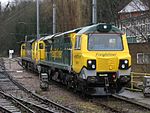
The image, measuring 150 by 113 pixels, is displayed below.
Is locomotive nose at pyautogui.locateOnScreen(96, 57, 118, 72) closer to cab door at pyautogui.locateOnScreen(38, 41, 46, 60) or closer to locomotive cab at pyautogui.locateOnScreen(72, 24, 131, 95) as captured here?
locomotive cab at pyautogui.locateOnScreen(72, 24, 131, 95)

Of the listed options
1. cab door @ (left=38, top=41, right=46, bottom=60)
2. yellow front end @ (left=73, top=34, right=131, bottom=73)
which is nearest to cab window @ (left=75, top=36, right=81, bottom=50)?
yellow front end @ (left=73, top=34, right=131, bottom=73)

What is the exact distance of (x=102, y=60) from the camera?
632 inches

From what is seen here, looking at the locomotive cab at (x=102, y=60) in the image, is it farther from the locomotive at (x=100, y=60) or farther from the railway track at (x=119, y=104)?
the railway track at (x=119, y=104)

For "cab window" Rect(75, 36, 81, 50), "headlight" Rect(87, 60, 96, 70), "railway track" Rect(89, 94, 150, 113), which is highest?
"cab window" Rect(75, 36, 81, 50)

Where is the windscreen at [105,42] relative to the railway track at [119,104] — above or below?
above

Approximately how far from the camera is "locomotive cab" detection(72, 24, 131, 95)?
15984mm

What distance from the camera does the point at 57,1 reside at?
43531 millimetres

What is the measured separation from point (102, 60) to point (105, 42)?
3.27ft

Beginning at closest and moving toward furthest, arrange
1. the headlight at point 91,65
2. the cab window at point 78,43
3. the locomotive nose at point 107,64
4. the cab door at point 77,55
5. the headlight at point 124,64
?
the headlight at point 91,65, the locomotive nose at point 107,64, the headlight at point 124,64, the cab door at point 77,55, the cab window at point 78,43

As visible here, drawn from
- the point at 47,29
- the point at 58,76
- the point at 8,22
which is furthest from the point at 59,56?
the point at 8,22

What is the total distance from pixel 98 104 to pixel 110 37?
3.05 m

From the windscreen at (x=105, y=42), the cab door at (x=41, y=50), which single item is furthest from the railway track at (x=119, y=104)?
the cab door at (x=41, y=50)

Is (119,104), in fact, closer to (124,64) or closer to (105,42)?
(124,64)

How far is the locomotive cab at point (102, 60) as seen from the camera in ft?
52.4
